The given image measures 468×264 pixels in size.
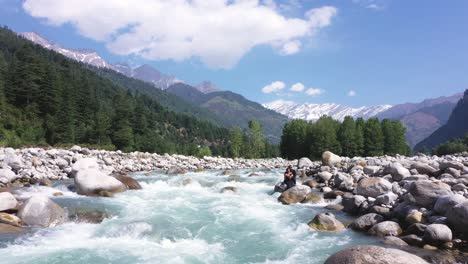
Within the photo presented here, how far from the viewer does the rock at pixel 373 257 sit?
869 cm

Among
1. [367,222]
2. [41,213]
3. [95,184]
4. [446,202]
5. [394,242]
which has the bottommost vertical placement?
[394,242]

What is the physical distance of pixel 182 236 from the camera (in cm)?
1434

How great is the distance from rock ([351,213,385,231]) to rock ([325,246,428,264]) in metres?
6.72

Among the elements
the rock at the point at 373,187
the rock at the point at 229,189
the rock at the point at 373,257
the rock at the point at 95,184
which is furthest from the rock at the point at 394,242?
the rock at the point at 95,184

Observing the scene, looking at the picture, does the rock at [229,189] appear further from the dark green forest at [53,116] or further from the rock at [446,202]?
the dark green forest at [53,116]

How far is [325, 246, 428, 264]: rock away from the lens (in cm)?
869

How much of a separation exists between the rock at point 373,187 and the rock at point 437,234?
6282 millimetres

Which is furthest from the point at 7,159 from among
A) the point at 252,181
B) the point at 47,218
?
the point at 252,181

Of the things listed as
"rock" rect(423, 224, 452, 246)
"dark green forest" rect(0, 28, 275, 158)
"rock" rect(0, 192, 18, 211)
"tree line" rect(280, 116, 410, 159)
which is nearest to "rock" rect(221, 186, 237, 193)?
"rock" rect(0, 192, 18, 211)

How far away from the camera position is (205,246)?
1341 centimetres

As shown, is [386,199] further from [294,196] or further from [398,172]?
[398,172]

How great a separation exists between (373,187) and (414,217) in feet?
16.4

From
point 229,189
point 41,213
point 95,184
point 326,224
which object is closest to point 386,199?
point 326,224

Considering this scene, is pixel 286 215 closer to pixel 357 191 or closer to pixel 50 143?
pixel 357 191
